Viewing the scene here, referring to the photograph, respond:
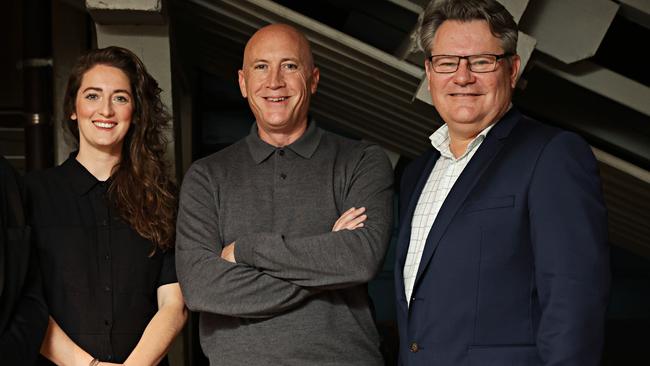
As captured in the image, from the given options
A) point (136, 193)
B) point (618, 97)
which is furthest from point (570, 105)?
point (136, 193)

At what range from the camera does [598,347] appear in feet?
6.44

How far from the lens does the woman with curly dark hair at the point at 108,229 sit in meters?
2.68

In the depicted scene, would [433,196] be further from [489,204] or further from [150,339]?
[150,339]

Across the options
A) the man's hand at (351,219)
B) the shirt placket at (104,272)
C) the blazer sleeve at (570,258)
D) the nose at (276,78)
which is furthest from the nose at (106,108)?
the blazer sleeve at (570,258)

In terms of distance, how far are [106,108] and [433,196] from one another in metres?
1.17

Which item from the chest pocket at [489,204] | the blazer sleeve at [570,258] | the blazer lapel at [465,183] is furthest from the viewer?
the blazer lapel at [465,183]

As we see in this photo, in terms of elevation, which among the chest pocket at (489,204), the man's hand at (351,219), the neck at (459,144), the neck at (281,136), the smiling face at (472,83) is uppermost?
the smiling face at (472,83)

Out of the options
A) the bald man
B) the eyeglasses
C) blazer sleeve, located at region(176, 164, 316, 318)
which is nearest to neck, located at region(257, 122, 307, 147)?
the bald man

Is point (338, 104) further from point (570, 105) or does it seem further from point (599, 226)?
point (599, 226)

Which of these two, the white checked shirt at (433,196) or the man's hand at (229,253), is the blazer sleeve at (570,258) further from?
the man's hand at (229,253)

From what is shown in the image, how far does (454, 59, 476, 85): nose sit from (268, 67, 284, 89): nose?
0.62 m

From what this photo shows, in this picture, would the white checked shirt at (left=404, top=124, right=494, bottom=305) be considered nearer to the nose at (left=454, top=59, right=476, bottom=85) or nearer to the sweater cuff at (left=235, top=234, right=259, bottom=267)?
the nose at (left=454, top=59, right=476, bottom=85)

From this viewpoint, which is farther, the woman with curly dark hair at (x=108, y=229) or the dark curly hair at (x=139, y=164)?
the dark curly hair at (x=139, y=164)

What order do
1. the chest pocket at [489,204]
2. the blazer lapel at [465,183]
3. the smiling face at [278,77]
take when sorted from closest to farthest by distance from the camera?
the chest pocket at [489,204] → the blazer lapel at [465,183] → the smiling face at [278,77]
